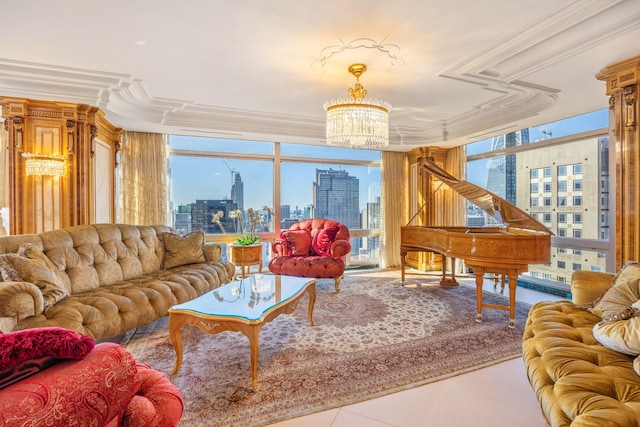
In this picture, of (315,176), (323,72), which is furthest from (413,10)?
(315,176)

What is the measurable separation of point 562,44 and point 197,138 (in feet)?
16.3

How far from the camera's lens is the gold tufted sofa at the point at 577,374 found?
113 centimetres

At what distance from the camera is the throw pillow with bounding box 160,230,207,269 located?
384 cm

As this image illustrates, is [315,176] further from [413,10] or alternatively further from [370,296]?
[413,10]

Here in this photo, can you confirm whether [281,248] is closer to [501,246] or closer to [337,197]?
[337,197]

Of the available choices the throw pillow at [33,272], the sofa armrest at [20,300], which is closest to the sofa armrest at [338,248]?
the throw pillow at [33,272]

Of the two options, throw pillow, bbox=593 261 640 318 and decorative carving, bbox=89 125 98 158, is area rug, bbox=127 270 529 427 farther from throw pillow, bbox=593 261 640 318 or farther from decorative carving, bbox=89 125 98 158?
decorative carving, bbox=89 125 98 158

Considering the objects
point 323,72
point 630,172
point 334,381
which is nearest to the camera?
point 334,381

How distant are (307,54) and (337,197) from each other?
372 cm

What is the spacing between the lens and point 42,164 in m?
3.44

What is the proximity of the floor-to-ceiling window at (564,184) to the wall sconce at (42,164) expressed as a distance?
248 inches

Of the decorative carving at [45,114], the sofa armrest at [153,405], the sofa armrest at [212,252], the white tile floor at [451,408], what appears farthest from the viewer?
the sofa armrest at [212,252]

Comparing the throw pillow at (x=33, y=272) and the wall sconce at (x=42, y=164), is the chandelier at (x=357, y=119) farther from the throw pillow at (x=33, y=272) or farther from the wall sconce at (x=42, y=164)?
the wall sconce at (x=42, y=164)

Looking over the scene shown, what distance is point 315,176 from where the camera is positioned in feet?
20.4
